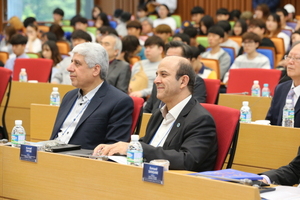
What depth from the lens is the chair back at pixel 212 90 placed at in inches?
174

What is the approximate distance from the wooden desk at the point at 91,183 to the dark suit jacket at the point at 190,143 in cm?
43

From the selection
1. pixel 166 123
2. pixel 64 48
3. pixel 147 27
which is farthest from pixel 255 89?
pixel 147 27

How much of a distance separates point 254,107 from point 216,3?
356 inches

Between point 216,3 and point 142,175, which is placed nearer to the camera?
A: point 142,175

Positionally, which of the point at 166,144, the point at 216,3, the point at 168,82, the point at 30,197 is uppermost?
the point at 216,3

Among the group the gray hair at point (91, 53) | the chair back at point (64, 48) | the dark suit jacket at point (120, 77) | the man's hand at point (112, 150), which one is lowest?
the man's hand at point (112, 150)

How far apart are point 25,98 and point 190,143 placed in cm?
289

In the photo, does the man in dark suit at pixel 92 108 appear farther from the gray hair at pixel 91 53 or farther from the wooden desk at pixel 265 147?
the wooden desk at pixel 265 147

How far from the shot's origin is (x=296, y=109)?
3461mm

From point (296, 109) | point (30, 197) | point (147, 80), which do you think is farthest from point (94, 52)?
point (147, 80)

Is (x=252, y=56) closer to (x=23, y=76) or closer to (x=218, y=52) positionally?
(x=218, y=52)

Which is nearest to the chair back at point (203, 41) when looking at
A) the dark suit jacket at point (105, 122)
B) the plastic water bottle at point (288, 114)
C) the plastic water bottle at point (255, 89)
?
the plastic water bottle at point (255, 89)

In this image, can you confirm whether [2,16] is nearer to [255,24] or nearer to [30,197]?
[255,24]

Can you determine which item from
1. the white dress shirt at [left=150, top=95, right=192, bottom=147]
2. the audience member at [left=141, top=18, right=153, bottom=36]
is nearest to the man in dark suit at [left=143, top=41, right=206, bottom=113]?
the white dress shirt at [left=150, top=95, right=192, bottom=147]
